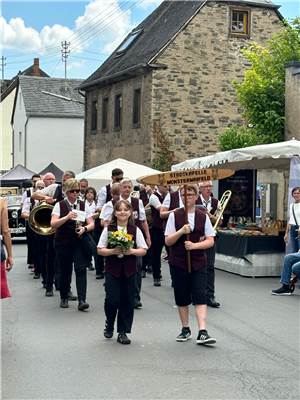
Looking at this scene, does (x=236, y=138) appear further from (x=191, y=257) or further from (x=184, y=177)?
(x=191, y=257)

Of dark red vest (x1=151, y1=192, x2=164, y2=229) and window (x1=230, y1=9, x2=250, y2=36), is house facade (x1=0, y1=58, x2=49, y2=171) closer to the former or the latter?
window (x1=230, y1=9, x2=250, y2=36)

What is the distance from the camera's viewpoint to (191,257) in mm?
8070

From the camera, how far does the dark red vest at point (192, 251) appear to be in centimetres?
807

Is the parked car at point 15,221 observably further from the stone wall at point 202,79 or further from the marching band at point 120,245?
the stone wall at point 202,79

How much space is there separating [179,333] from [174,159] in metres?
23.4

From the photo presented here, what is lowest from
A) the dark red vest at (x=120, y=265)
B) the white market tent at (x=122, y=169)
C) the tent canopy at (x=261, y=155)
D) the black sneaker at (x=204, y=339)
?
the black sneaker at (x=204, y=339)

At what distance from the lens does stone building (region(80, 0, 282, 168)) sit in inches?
1247

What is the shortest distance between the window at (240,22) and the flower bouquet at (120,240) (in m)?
26.4

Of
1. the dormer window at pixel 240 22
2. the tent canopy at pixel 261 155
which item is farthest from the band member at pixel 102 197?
the dormer window at pixel 240 22

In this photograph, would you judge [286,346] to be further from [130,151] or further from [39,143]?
[39,143]

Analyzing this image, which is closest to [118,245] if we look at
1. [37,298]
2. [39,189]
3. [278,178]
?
[37,298]

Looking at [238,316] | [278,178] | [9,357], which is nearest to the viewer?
[9,357]

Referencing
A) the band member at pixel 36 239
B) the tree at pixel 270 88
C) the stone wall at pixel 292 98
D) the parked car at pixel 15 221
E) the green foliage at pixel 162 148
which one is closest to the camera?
the band member at pixel 36 239

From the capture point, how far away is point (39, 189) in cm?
1315
